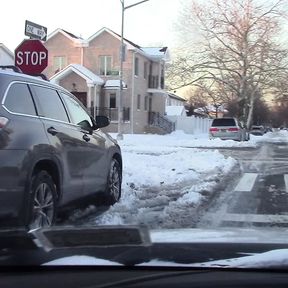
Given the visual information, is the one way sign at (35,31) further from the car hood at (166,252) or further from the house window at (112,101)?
the house window at (112,101)

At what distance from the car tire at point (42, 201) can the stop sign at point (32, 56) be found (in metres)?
4.59

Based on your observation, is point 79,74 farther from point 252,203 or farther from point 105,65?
point 252,203

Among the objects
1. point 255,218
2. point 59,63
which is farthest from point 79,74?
point 255,218

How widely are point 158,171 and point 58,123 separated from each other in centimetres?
735

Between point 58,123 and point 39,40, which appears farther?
point 39,40

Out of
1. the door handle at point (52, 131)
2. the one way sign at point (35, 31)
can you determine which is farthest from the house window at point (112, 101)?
the door handle at point (52, 131)

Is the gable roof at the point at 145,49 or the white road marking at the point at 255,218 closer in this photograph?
the white road marking at the point at 255,218

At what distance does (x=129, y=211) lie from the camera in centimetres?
872

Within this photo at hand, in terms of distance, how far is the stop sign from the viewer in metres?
10.7

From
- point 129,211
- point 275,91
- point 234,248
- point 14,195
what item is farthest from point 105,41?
point 234,248

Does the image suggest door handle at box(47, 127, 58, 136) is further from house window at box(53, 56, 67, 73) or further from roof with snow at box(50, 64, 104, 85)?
house window at box(53, 56, 67, 73)

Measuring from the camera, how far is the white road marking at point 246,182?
11.7 meters

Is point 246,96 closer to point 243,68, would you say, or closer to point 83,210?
point 243,68

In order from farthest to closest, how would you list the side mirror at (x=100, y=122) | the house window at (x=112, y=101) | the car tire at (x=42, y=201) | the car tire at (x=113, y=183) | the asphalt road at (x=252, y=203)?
the house window at (x=112, y=101) < the car tire at (x=113, y=183) < the side mirror at (x=100, y=122) < the asphalt road at (x=252, y=203) < the car tire at (x=42, y=201)
